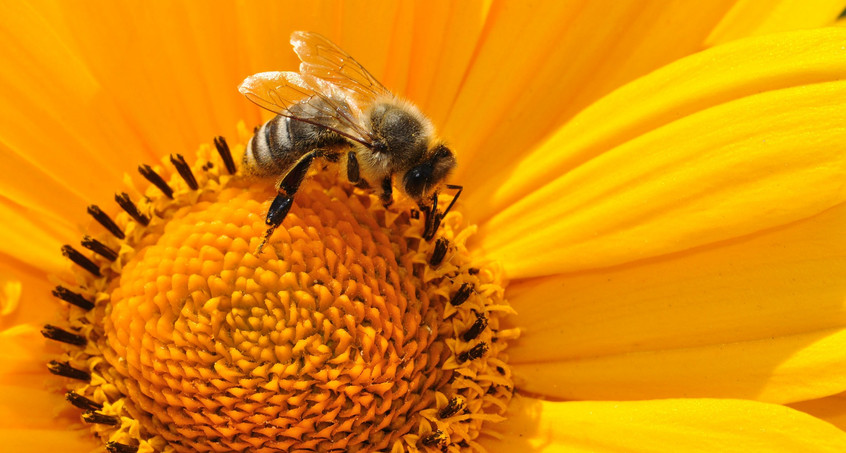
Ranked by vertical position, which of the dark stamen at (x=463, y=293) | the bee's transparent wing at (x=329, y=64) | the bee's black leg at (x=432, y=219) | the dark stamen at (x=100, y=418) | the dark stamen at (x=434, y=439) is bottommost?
the dark stamen at (x=100, y=418)

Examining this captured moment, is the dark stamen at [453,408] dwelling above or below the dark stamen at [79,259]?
below

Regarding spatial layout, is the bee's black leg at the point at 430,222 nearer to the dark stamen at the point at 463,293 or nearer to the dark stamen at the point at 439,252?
the dark stamen at the point at 439,252

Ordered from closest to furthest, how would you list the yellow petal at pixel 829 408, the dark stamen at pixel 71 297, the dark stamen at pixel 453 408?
the yellow petal at pixel 829 408, the dark stamen at pixel 453 408, the dark stamen at pixel 71 297

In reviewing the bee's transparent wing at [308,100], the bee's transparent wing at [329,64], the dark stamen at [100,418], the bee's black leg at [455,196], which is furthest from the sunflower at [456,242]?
the bee's transparent wing at [308,100]

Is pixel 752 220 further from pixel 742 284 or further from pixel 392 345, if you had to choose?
pixel 392 345

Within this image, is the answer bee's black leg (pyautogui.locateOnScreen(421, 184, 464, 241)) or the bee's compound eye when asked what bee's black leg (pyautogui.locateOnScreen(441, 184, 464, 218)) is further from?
A: the bee's compound eye

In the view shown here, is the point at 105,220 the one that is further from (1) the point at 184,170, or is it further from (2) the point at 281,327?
(2) the point at 281,327

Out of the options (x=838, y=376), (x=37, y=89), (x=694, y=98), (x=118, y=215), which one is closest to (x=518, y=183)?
(x=694, y=98)
